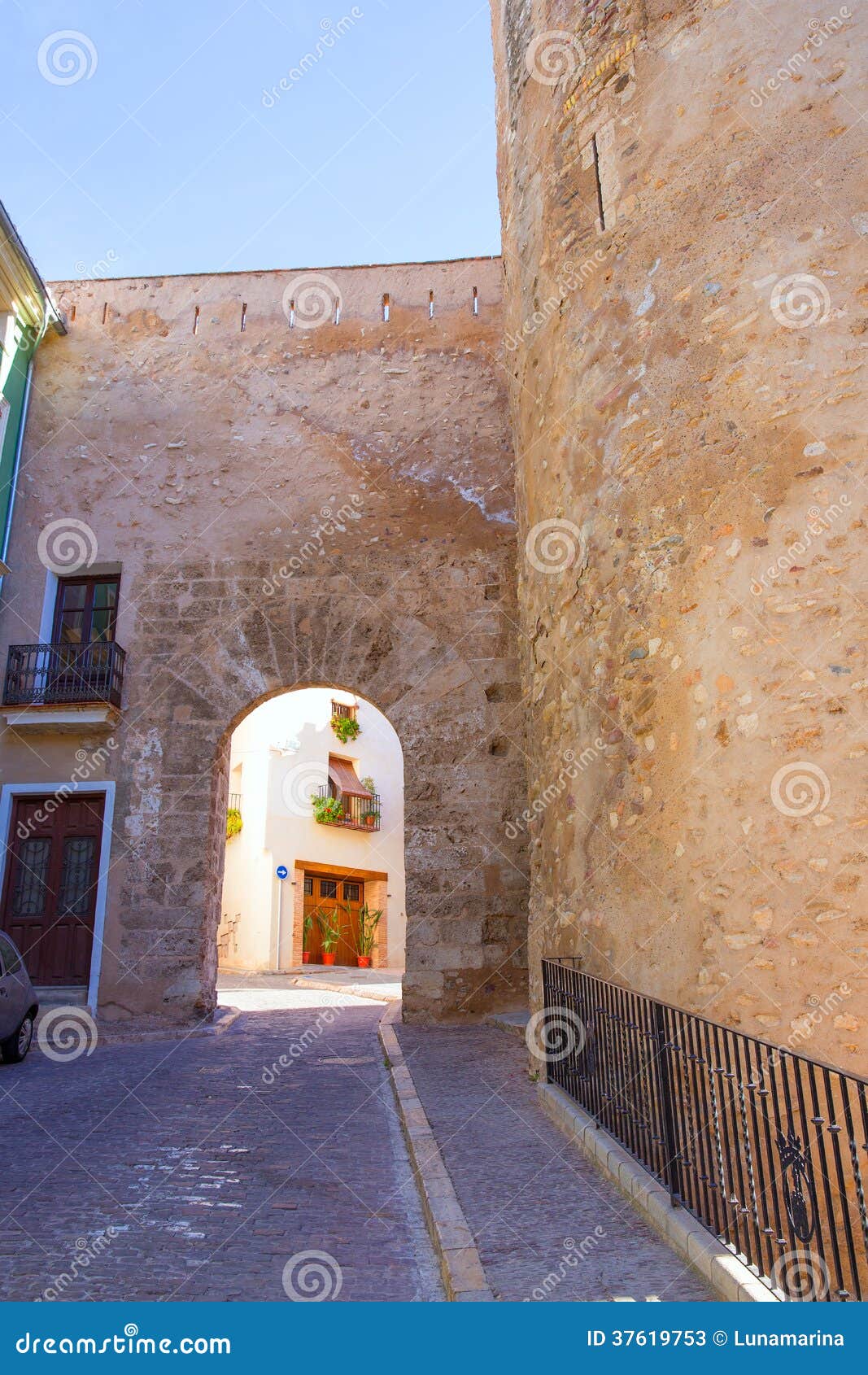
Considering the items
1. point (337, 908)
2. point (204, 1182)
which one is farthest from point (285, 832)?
point (204, 1182)

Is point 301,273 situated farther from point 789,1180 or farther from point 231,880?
point 231,880

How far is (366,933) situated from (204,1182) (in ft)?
62.4

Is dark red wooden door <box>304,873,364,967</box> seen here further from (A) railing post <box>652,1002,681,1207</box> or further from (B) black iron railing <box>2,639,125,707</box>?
(A) railing post <box>652,1002,681,1207</box>

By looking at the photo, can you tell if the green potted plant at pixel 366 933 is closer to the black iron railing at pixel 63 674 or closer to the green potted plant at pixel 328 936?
the green potted plant at pixel 328 936

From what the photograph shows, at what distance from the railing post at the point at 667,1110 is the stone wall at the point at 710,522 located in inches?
29.0

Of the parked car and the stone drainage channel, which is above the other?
the parked car

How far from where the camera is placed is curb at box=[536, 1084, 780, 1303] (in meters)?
2.62

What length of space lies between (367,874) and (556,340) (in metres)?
18.1

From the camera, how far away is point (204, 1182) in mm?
4066

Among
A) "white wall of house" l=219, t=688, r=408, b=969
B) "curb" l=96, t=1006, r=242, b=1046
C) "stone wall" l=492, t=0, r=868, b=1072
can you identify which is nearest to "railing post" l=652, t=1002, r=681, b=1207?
"stone wall" l=492, t=0, r=868, b=1072

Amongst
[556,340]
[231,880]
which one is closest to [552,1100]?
[556,340]

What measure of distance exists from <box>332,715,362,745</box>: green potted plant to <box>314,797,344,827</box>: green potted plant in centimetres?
190

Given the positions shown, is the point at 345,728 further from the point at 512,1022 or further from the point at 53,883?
the point at 512,1022

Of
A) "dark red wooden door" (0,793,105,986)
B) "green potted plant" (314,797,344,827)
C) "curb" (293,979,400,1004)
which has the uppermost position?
"green potted plant" (314,797,344,827)
